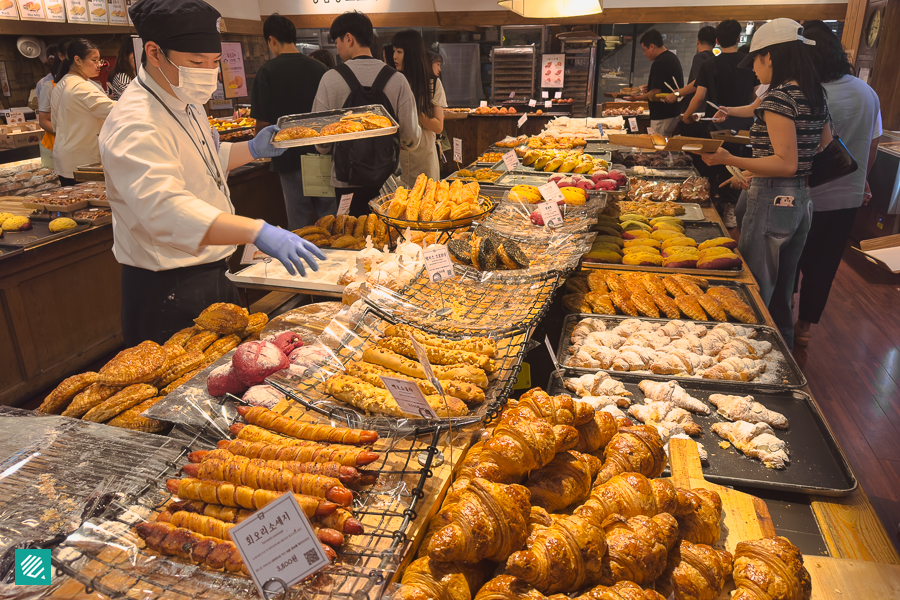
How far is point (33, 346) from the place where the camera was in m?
4.14

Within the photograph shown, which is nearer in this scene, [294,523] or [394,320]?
[294,523]

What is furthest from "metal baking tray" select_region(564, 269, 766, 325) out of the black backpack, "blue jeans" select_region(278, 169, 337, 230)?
"blue jeans" select_region(278, 169, 337, 230)

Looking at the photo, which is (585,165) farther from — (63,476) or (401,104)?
(63,476)

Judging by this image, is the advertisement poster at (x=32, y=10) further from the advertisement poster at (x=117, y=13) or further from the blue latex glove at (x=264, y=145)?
the blue latex glove at (x=264, y=145)

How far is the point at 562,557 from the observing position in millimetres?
1031

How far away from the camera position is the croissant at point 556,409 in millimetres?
1417

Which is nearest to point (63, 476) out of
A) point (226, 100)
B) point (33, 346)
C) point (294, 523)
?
point (294, 523)

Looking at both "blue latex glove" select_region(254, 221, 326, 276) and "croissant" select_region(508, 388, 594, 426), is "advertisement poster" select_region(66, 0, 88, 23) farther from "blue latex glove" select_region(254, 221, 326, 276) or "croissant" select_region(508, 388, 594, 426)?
"croissant" select_region(508, 388, 594, 426)

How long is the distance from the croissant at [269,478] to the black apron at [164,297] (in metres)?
1.56

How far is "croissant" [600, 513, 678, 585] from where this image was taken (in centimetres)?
108

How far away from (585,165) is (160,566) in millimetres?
4439

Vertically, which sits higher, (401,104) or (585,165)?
Answer: (401,104)

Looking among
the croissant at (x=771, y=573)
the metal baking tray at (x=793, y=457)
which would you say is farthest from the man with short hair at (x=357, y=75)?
the croissant at (x=771, y=573)

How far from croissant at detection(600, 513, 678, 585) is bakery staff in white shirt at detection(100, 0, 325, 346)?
1.37 m
